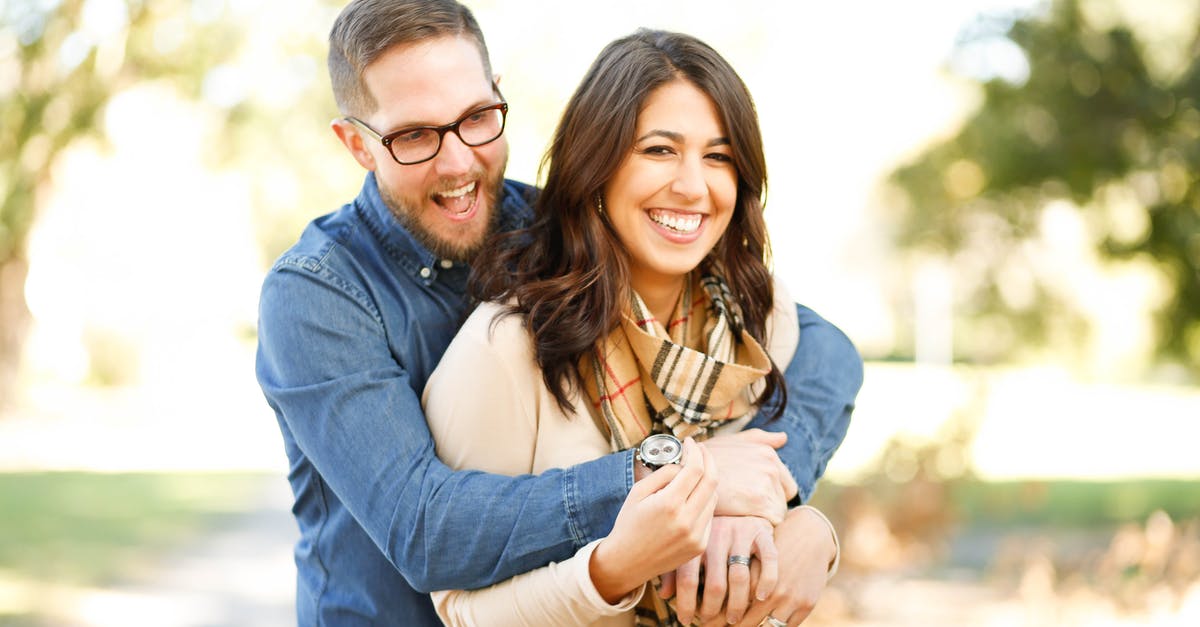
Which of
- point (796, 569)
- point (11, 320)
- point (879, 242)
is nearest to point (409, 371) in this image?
point (796, 569)

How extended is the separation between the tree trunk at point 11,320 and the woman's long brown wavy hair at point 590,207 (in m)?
13.9

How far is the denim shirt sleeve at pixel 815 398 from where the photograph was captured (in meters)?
2.79

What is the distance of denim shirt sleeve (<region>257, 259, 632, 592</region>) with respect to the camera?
7.50 ft

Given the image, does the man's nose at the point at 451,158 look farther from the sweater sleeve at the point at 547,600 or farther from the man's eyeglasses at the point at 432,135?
the sweater sleeve at the point at 547,600

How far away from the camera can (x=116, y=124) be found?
14703mm

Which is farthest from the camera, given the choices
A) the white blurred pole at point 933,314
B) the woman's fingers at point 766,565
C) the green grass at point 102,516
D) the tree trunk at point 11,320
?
the tree trunk at point 11,320

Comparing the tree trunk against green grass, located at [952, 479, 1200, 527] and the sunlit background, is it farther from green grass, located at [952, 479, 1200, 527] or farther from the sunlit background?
green grass, located at [952, 479, 1200, 527]

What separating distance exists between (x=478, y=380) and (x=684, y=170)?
25.2 inches

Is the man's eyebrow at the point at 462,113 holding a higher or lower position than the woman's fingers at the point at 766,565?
higher

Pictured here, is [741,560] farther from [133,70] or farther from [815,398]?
[133,70]

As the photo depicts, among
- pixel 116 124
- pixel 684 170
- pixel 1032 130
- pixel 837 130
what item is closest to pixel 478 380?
pixel 684 170

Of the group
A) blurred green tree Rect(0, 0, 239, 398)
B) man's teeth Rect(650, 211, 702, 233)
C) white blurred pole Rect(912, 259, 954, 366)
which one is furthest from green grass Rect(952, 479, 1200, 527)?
blurred green tree Rect(0, 0, 239, 398)

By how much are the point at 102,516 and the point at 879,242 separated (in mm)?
7310

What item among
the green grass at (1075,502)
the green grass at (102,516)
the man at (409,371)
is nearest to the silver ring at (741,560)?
the man at (409,371)
